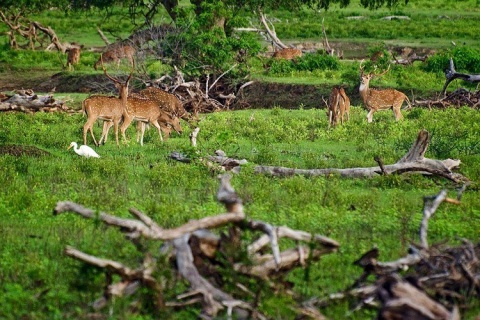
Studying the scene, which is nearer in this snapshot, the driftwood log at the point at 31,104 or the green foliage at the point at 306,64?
the driftwood log at the point at 31,104

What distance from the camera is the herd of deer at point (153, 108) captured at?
51.0 feet

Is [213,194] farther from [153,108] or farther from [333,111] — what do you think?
[333,111]

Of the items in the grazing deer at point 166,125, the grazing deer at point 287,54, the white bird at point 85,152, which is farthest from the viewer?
the grazing deer at point 287,54

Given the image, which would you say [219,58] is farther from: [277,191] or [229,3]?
[277,191]

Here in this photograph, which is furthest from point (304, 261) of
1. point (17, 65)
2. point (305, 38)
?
point (305, 38)

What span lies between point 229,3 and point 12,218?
Result: 1462 cm

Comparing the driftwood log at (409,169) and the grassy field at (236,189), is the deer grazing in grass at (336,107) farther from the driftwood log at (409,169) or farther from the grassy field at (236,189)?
the driftwood log at (409,169)

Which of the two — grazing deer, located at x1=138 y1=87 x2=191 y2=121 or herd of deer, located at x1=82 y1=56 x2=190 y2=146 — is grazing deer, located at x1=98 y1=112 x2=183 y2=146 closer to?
herd of deer, located at x1=82 y1=56 x2=190 y2=146

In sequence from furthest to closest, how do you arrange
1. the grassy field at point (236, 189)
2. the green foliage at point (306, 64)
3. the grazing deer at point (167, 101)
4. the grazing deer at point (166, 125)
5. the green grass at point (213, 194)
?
the green foliage at point (306, 64) → the grazing deer at point (167, 101) → the grazing deer at point (166, 125) → the green grass at point (213, 194) → the grassy field at point (236, 189)

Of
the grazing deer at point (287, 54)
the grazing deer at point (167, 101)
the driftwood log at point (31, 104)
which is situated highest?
the grazing deer at point (167, 101)

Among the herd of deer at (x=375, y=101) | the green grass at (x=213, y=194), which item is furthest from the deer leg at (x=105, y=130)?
the herd of deer at (x=375, y=101)

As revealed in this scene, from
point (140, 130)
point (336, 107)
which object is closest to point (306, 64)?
A: point (336, 107)

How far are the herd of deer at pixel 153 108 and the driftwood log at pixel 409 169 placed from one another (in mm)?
3528

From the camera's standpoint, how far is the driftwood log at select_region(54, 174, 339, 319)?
264 inches
